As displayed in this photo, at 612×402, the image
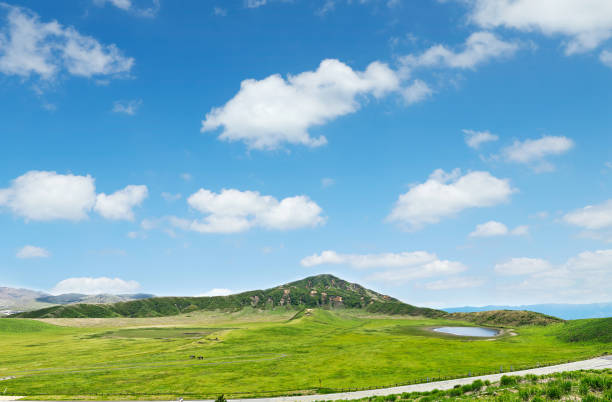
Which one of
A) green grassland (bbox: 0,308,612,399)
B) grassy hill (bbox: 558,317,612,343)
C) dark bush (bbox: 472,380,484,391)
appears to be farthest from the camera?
grassy hill (bbox: 558,317,612,343)

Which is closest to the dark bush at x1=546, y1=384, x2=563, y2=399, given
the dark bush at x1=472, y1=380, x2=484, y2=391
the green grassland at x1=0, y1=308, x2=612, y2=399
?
the dark bush at x1=472, y1=380, x2=484, y2=391

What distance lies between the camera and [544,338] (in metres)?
161

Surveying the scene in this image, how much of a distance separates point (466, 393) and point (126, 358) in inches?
5477

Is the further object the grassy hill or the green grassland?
the grassy hill

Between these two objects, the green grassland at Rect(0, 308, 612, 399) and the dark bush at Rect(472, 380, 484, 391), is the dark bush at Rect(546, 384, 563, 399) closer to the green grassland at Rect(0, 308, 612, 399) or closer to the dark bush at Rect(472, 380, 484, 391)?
the dark bush at Rect(472, 380, 484, 391)

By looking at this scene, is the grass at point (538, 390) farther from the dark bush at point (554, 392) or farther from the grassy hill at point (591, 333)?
the grassy hill at point (591, 333)

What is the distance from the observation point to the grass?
22766mm

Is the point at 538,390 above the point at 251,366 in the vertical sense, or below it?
above

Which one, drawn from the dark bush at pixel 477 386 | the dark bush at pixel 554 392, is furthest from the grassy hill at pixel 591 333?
the dark bush at pixel 554 392

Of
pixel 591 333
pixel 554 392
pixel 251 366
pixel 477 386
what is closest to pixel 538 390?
pixel 554 392

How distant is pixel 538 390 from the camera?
78.0 ft

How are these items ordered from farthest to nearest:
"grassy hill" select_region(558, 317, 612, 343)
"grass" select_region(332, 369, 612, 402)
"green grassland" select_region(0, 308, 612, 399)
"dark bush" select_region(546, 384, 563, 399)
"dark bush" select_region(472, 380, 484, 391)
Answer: "grassy hill" select_region(558, 317, 612, 343), "green grassland" select_region(0, 308, 612, 399), "dark bush" select_region(472, 380, 484, 391), "dark bush" select_region(546, 384, 563, 399), "grass" select_region(332, 369, 612, 402)

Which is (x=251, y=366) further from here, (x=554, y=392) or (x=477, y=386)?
(x=554, y=392)

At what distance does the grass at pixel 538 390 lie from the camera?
2277cm
